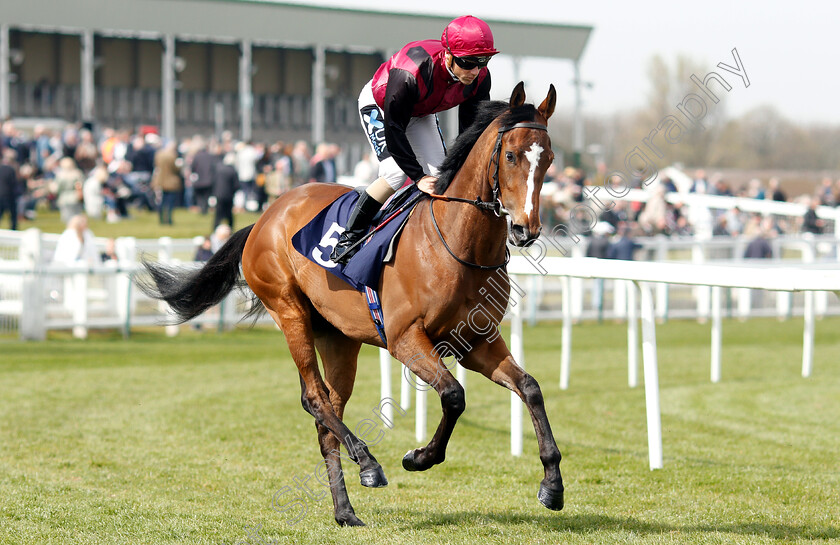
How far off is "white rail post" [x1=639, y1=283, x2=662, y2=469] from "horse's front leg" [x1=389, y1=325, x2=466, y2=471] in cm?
144

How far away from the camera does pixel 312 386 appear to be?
4613mm

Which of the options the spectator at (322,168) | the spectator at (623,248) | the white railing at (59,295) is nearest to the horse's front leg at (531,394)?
the white railing at (59,295)

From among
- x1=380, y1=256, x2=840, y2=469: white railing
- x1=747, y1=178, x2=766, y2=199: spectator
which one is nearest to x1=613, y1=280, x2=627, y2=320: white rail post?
x1=747, y1=178, x2=766, y2=199: spectator

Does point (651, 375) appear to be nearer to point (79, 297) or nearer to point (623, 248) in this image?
point (79, 297)

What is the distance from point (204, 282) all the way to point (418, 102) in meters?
1.93

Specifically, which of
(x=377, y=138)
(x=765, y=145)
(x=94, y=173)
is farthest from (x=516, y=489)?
(x=765, y=145)

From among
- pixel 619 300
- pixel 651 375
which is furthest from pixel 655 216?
pixel 651 375

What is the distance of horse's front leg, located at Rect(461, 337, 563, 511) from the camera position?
3553mm

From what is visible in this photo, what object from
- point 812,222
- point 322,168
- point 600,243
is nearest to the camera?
point 600,243

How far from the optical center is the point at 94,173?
17625mm

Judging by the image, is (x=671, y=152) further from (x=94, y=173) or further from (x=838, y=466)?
(x=838, y=466)

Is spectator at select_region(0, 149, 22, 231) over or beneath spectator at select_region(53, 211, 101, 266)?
over

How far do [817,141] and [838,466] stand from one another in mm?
45264

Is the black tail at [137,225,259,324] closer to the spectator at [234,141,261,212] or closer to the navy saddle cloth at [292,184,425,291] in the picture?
the navy saddle cloth at [292,184,425,291]
